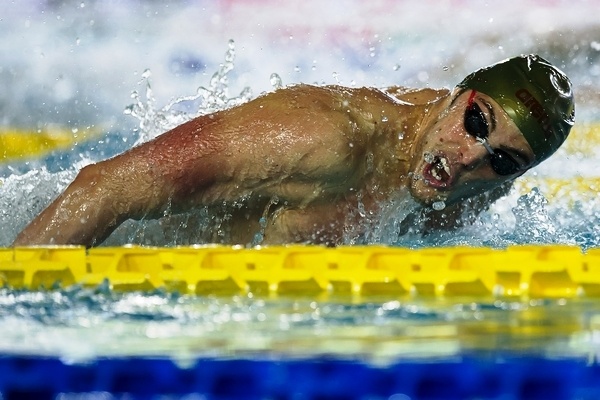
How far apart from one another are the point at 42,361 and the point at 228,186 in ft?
3.29

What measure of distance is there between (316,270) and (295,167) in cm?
57

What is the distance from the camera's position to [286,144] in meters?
2.05

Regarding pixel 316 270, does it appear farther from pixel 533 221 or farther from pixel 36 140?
pixel 36 140

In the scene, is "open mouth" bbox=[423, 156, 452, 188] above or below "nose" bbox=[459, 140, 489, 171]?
below

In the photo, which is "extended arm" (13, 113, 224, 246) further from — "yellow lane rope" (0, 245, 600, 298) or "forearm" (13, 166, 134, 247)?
"yellow lane rope" (0, 245, 600, 298)

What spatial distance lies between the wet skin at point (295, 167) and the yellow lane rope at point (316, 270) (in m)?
0.34

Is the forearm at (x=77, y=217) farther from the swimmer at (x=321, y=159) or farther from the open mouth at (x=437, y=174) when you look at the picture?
the open mouth at (x=437, y=174)

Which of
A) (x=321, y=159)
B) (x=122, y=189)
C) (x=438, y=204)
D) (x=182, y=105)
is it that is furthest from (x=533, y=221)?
(x=182, y=105)

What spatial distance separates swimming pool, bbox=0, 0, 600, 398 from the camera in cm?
119

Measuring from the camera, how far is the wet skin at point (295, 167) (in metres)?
1.98

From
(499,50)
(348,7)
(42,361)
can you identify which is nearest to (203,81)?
(348,7)

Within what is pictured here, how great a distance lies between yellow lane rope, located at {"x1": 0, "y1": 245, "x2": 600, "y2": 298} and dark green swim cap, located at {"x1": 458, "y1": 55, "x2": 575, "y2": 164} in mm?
659

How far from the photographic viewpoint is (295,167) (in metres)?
2.08

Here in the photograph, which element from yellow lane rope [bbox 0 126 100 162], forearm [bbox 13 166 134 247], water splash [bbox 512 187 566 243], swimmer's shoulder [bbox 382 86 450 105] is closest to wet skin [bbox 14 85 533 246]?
forearm [bbox 13 166 134 247]
